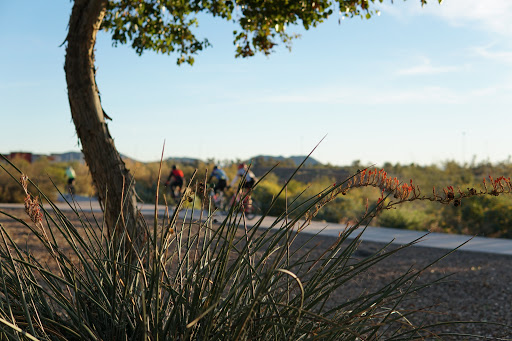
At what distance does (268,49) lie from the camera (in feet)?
27.4

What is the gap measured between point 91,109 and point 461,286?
5.28 m

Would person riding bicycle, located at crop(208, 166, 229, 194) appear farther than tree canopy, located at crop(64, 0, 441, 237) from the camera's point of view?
Yes

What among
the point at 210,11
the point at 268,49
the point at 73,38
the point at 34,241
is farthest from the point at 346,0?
the point at 34,241

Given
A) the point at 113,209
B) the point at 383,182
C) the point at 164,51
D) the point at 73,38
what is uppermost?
the point at 164,51

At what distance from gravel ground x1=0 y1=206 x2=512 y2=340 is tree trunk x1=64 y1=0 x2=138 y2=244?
7.09 ft

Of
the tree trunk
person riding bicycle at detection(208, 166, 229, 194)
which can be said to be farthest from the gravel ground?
person riding bicycle at detection(208, 166, 229, 194)

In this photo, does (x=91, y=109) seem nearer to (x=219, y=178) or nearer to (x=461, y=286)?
(x=461, y=286)

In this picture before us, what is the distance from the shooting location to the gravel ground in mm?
5906

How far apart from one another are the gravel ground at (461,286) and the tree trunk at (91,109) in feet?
7.09

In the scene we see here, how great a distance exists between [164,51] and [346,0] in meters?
2.96

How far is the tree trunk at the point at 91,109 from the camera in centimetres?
479

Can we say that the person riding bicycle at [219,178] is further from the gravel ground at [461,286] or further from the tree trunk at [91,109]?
the tree trunk at [91,109]

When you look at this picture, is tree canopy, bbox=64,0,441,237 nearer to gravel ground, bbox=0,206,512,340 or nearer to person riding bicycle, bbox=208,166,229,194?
gravel ground, bbox=0,206,512,340

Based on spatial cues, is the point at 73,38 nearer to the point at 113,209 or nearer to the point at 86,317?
the point at 113,209
